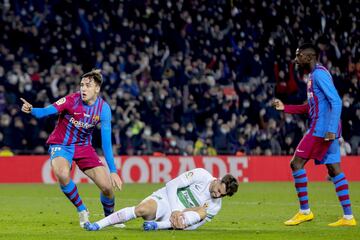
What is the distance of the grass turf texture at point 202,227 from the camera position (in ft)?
36.8

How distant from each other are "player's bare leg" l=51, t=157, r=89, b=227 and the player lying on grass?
0.59 meters

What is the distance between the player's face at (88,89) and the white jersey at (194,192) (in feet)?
5.89

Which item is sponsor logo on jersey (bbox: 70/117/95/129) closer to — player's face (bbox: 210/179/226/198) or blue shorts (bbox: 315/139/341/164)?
player's face (bbox: 210/179/226/198)

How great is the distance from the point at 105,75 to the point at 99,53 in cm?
101

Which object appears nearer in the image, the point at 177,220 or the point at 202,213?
the point at 177,220

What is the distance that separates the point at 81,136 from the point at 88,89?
2.50 feet

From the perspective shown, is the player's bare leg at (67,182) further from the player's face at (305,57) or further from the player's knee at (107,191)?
the player's face at (305,57)

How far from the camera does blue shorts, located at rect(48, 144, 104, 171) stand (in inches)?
491

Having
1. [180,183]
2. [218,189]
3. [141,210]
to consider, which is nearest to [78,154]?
[141,210]

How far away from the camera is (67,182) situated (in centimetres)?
1228

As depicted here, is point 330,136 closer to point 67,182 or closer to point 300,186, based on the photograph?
point 300,186

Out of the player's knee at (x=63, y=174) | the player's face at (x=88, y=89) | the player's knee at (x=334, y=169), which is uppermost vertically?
the player's face at (x=88, y=89)

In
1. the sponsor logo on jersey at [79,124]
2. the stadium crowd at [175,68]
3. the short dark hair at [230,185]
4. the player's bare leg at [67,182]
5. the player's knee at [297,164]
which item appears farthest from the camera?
the stadium crowd at [175,68]

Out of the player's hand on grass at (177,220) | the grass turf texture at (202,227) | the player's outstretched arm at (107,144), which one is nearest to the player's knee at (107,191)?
the grass turf texture at (202,227)
